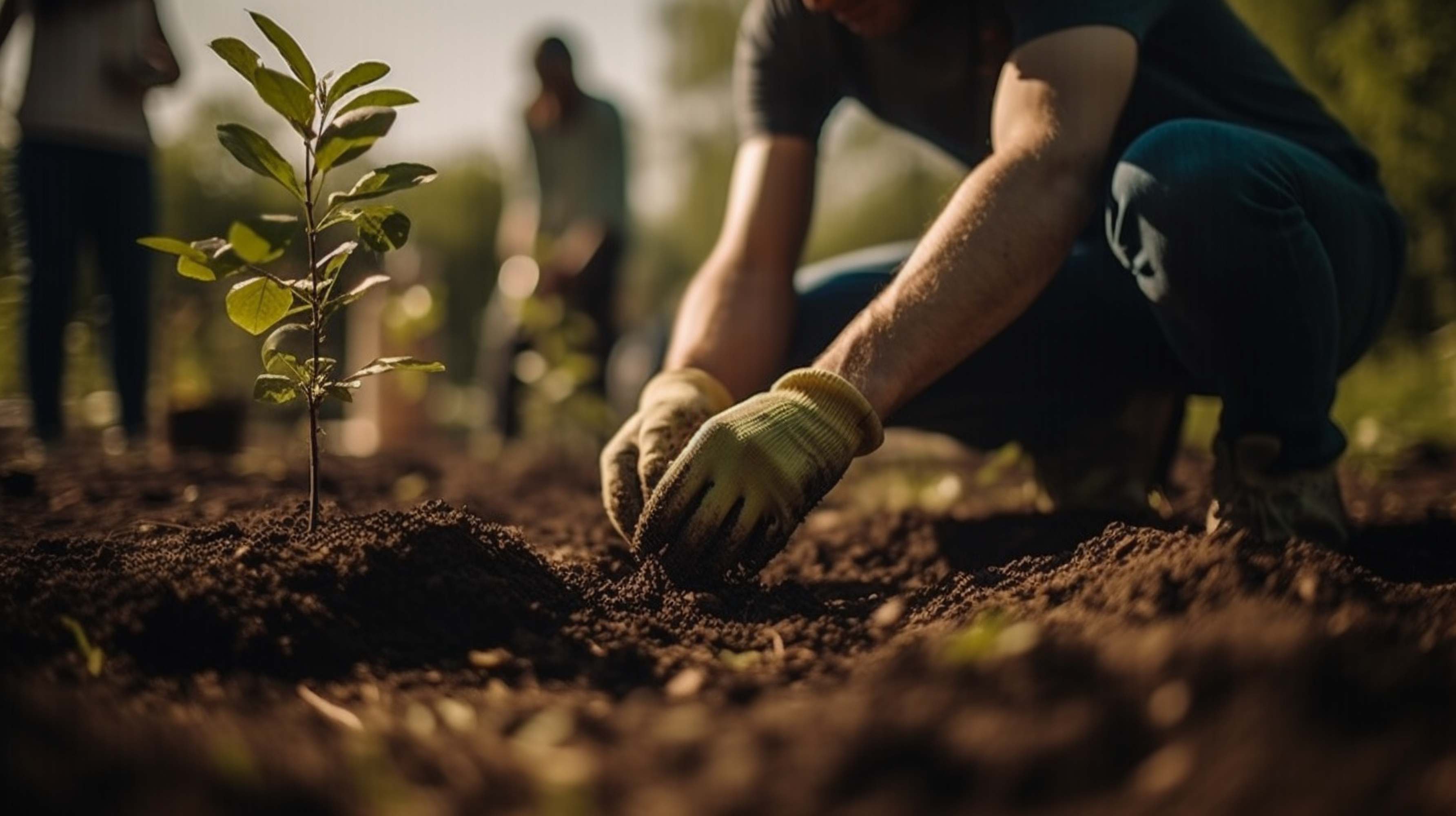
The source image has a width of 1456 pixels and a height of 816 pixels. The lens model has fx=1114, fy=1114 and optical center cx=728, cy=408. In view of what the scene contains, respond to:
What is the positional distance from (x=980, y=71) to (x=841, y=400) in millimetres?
977

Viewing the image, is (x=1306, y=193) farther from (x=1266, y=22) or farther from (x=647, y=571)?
(x=1266, y=22)

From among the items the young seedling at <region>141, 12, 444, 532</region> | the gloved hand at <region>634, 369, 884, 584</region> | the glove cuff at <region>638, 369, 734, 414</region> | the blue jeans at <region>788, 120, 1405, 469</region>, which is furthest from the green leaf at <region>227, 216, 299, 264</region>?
the blue jeans at <region>788, 120, 1405, 469</region>

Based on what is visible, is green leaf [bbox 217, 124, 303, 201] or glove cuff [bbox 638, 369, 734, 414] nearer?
green leaf [bbox 217, 124, 303, 201]

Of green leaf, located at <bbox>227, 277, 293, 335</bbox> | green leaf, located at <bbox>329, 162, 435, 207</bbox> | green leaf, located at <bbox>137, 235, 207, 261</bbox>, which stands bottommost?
green leaf, located at <bbox>227, 277, 293, 335</bbox>

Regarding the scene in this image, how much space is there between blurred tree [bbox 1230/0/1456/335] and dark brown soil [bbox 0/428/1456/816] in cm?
318

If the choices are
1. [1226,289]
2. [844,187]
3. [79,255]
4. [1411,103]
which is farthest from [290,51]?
[844,187]

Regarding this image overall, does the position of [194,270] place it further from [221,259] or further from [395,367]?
[395,367]

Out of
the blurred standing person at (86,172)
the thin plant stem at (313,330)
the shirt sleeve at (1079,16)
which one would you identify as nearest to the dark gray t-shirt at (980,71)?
the shirt sleeve at (1079,16)

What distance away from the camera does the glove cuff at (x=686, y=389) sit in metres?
2.01

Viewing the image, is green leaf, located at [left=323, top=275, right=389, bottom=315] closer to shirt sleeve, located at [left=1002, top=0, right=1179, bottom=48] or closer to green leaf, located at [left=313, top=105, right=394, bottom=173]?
green leaf, located at [left=313, top=105, right=394, bottom=173]

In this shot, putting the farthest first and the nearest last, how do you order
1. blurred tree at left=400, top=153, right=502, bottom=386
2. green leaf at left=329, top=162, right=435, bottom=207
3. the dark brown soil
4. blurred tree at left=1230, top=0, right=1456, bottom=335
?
blurred tree at left=400, top=153, right=502, bottom=386 → blurred tree at left=1230, top=0, right=1456, bottom=335 → green leaf at left=329, top=162, right=435, bottom=207 → the dark brown soil

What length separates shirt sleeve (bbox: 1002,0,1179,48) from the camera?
5.98 ft

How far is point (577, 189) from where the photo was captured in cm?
523

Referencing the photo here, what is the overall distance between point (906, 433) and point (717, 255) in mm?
2481
